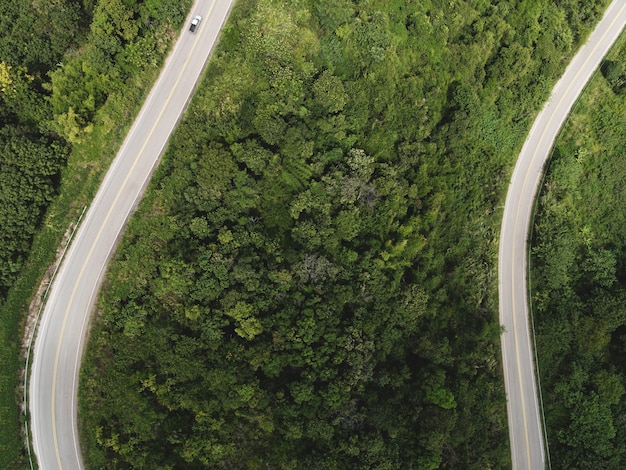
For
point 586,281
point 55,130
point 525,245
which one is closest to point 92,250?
→ point 55,130

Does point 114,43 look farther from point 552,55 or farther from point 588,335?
point 588,335

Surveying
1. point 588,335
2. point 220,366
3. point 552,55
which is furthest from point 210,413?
point 552,55

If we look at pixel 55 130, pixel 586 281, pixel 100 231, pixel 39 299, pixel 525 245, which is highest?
pixel 525 245

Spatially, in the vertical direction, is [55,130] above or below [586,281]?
below

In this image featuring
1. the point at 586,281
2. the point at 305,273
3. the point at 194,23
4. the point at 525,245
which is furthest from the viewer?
the point at 586,281

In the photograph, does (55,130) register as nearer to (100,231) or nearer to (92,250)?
(100,231)

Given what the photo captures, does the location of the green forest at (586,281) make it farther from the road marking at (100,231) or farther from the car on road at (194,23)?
the car on road at (194,23)
